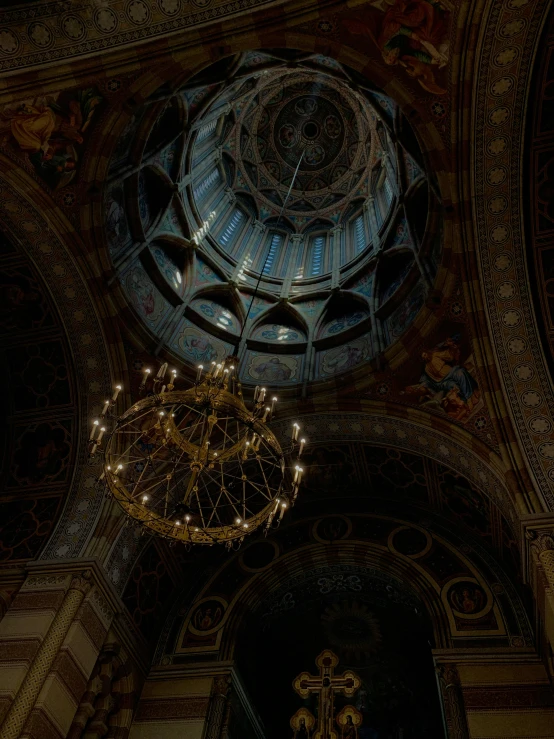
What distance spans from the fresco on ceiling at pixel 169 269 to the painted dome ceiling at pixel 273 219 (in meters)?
0.04

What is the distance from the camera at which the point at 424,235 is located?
1081cm

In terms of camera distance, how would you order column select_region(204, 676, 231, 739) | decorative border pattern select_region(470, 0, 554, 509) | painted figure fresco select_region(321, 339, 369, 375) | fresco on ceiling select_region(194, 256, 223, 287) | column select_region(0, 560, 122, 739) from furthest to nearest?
fresco on ceiling select_region(194, 256, 223, 287)
painted figure fresco select_region(321, 339, 369, 375)
column select_region(204, 676, 231, 739)
decorative border pattern select_region(470, 0, 554, 509)
column select_region(0, 560, 122, 739)

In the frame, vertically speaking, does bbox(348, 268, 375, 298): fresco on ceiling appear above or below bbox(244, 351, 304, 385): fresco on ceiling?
above

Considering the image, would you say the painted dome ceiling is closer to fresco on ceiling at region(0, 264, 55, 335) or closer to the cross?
fresco on ceiling at region(0, 264, 55, 335)

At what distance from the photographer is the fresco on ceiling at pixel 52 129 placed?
927cm

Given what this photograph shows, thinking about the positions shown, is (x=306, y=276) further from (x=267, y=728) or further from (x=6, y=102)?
(x=267, y=728)

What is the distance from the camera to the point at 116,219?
37.1 feet

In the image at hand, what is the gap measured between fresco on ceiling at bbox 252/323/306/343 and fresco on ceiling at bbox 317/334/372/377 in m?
0.89

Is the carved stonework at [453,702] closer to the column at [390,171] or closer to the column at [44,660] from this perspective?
the column at [44,660]

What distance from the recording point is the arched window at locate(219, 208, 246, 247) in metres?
14.7

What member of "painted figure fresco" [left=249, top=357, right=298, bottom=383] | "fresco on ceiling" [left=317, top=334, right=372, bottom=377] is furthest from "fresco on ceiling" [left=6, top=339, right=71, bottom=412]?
"fresco on ceiling" [left=317, top=334, right=372, bottom=377]

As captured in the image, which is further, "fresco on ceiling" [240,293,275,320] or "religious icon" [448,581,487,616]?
"fresco on ceiling" [240,293,275,320]

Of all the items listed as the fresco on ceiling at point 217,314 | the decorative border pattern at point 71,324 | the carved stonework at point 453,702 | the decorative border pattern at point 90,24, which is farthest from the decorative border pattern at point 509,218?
the decorative border pattern at point 71,324

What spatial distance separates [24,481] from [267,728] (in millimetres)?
6563
